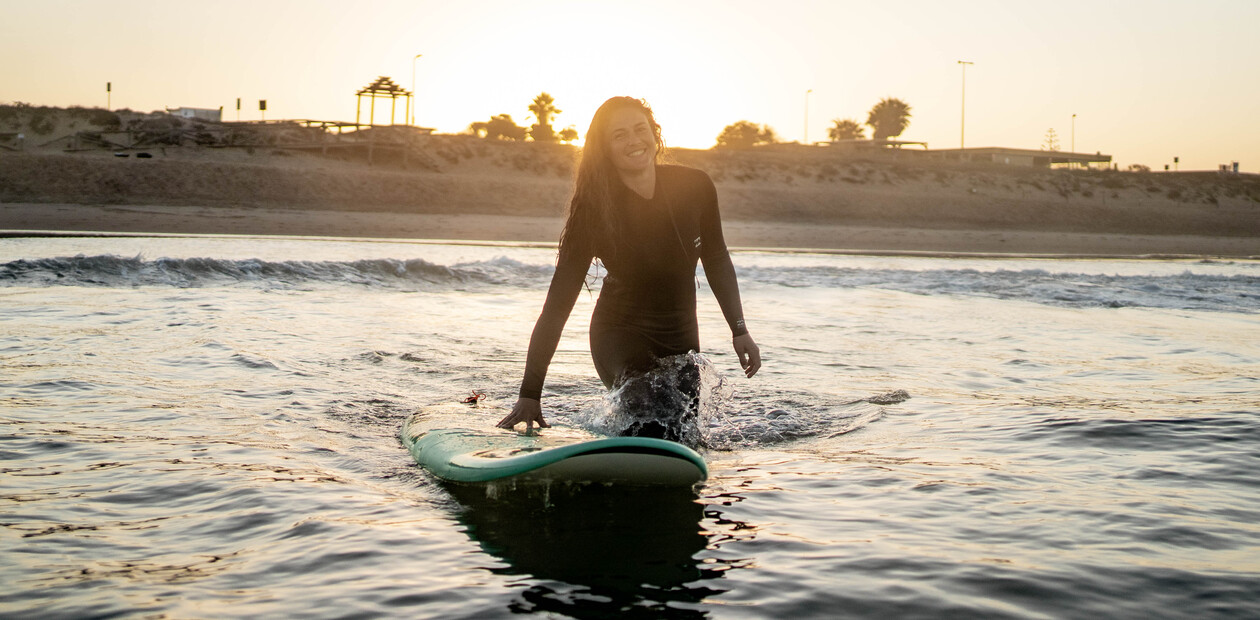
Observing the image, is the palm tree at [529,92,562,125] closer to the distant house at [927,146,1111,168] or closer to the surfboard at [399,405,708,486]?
the distant house at [927,146,1111,168]

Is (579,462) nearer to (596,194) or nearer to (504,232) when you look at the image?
(596,194)

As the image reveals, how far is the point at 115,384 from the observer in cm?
597

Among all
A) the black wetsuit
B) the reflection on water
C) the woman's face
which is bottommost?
the reflection on water

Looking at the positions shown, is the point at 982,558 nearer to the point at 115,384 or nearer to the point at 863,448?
the point at 863,448

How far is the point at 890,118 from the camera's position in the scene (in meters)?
78.7

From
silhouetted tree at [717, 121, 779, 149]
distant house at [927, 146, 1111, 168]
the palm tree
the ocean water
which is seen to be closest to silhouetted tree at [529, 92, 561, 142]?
the palm tree

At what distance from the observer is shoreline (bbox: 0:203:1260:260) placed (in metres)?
26.2

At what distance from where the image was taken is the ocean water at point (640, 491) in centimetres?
283

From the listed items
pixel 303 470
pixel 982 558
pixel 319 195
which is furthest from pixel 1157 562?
pixel 319 195

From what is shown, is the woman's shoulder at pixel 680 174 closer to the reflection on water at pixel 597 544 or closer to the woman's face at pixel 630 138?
the woman's face at pixel 630 138

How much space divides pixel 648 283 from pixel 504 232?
26.6 metres

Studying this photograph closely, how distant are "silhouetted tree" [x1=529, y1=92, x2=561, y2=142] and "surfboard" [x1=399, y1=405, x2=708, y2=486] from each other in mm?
54653

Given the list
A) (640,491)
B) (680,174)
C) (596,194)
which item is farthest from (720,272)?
(640,491)

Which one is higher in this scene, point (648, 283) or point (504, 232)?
point (504, 232)
